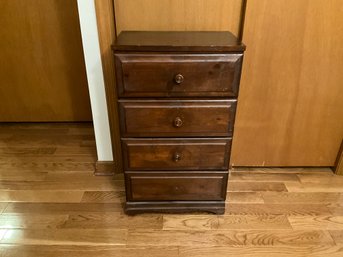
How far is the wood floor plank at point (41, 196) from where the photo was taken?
1529 millimetres

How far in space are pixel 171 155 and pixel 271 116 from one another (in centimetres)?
68

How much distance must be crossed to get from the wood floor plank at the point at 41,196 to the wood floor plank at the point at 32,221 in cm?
11

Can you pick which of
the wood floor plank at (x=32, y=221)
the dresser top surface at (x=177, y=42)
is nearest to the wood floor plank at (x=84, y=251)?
→ the wood floor plank at (x=32, y=221)

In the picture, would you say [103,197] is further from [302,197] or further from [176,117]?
[302,197]

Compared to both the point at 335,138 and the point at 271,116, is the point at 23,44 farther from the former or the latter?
the point at 335,138

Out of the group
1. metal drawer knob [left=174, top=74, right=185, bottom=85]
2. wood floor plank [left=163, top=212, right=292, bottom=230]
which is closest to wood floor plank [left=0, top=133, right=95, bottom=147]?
wood floor plank [left=163, top=212, right=292, bottom=230]

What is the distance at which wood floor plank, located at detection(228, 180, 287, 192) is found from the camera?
1626 mm

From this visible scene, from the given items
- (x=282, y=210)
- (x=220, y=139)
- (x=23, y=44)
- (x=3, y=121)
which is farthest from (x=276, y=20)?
(x=3, y=121)

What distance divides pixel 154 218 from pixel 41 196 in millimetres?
651

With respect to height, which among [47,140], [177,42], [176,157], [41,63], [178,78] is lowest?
[47,140]

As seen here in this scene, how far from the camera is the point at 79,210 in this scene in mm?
1465

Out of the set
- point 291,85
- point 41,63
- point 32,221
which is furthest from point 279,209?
point 41,63

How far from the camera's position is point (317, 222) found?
141 centimetres

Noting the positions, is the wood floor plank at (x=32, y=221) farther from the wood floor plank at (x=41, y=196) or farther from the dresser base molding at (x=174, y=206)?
the dresser base molding at (x=174, y=206)
